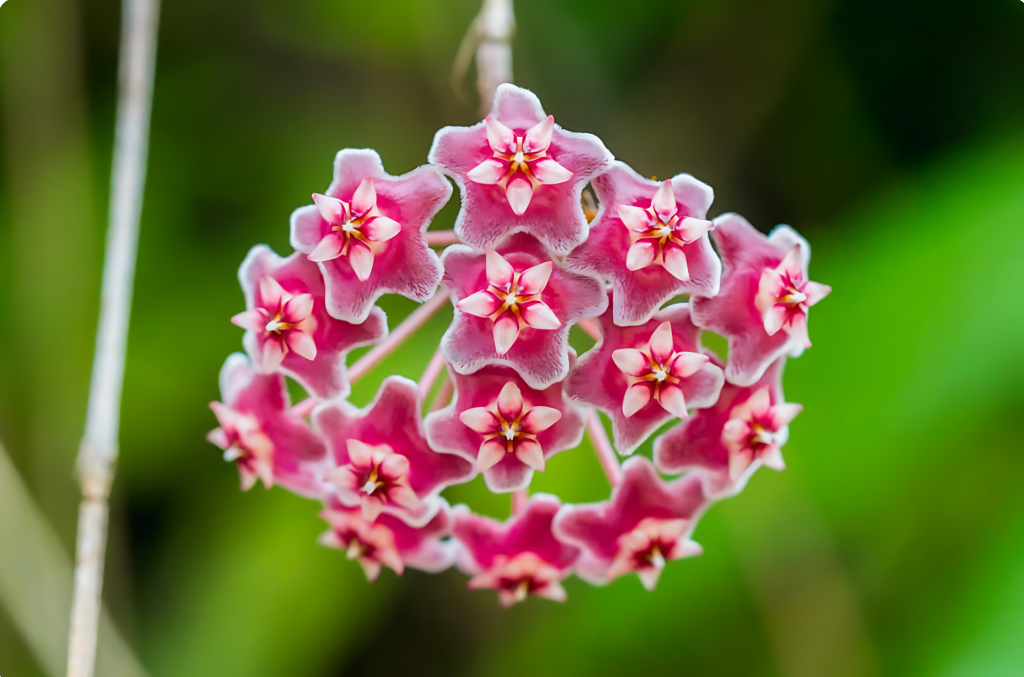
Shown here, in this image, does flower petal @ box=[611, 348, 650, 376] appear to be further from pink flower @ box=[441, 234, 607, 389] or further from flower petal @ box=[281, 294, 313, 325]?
flower petal @ box=[281, 294, 313, 325]

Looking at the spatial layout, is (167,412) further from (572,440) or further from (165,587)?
(572,440)

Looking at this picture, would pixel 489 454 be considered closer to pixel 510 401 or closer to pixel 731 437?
pixel 510 401

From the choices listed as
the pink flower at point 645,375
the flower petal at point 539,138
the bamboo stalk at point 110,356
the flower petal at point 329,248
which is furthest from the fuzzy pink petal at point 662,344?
the bamboo stalk at point 110,356

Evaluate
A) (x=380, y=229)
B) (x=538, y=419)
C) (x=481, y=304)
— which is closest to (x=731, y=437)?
(x=538, y=419)

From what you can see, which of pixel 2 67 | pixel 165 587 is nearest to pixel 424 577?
pixel 165 587

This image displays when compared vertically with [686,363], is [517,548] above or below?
below

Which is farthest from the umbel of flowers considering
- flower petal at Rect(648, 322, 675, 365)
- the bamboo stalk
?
the bamboo stalk
